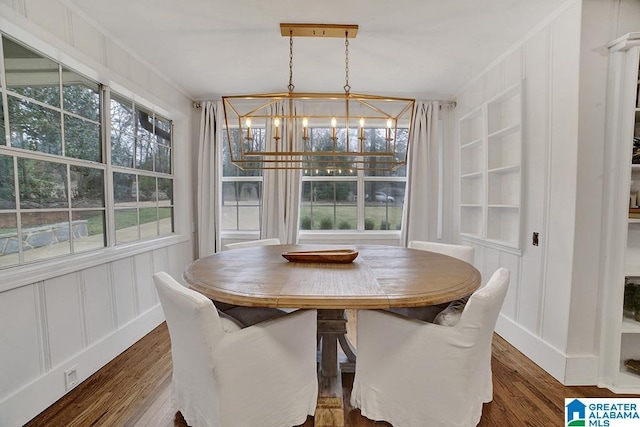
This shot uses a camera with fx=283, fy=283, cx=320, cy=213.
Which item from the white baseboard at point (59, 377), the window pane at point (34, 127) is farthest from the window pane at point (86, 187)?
the white baseboard at point (59, 377)

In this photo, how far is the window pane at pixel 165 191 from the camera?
305cm

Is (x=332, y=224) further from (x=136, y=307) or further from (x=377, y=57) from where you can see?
(x=136, y=307)

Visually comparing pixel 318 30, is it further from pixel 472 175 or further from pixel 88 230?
pixel 88 230

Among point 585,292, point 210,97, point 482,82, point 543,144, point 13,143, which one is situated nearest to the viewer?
point 13,143

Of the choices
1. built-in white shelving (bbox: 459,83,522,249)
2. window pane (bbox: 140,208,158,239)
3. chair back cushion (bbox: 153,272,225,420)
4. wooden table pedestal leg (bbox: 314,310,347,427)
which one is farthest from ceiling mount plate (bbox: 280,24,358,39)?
window pane (bbox: 140,208,158,239)

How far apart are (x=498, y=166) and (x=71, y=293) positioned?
3572mm

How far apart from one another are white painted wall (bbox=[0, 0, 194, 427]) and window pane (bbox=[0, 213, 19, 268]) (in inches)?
3.0

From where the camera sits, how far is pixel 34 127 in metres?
1.70

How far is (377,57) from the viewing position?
249cm

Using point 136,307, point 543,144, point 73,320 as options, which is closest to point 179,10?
point 73,320

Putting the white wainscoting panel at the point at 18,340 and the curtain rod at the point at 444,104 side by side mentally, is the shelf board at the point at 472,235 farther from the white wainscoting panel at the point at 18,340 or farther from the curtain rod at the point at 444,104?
the white wainscoting panel at the point at 18,340

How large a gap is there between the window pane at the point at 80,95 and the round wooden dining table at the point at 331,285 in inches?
56.4

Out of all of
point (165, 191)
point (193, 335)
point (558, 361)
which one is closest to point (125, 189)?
point (165, 191)

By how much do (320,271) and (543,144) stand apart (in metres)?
1.89
